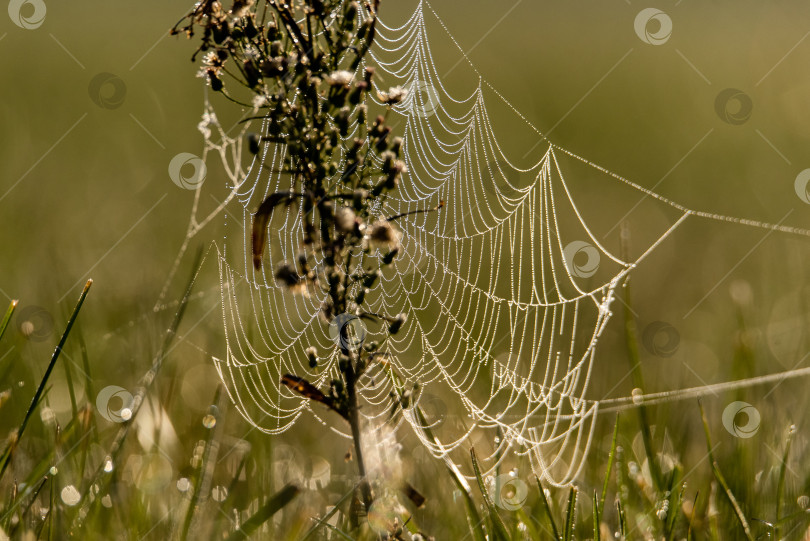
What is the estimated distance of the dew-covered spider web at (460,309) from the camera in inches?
135

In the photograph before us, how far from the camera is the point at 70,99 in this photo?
1268cm

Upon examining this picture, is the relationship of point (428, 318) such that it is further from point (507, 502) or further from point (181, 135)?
point (181, 135)

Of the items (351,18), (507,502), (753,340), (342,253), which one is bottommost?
(507,502)

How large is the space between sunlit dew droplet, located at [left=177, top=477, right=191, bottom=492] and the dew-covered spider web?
445 mm

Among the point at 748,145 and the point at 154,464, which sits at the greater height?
the point at 748,145

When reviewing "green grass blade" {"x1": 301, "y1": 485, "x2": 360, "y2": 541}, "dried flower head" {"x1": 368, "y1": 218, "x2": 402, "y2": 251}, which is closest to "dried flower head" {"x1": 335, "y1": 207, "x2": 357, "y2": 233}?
"dried flower head" {"x1": 368, "y1": 218, "x2": 402, "y2": 251}

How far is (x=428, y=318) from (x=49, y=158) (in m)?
5.87

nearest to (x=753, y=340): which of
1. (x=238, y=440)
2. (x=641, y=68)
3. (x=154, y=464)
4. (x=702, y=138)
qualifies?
(x=238, y=440)

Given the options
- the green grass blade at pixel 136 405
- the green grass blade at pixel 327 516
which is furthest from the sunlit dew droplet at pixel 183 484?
the green grass blade at pixel 327 516

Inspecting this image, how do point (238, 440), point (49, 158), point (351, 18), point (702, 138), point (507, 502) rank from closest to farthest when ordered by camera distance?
1. point (351, 18)
2. point (507, 502)
3. point (238, 440)
4. point (49, 158)
5. point (702, 138)

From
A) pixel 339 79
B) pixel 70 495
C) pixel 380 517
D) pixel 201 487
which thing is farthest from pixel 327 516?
pixel 339 79

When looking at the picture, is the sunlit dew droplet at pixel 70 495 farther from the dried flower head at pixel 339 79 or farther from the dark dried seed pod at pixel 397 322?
the dried flower head at pixel 339 79

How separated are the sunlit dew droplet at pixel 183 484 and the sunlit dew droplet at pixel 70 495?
392mm

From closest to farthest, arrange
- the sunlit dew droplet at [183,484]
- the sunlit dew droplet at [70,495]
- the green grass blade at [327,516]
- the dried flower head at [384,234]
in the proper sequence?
the green grass blade at [327,516]
the dried flower head at [384,234]
the sunlit dew droplet at [70,495]
the sunlit dew droplet at [183,484]
